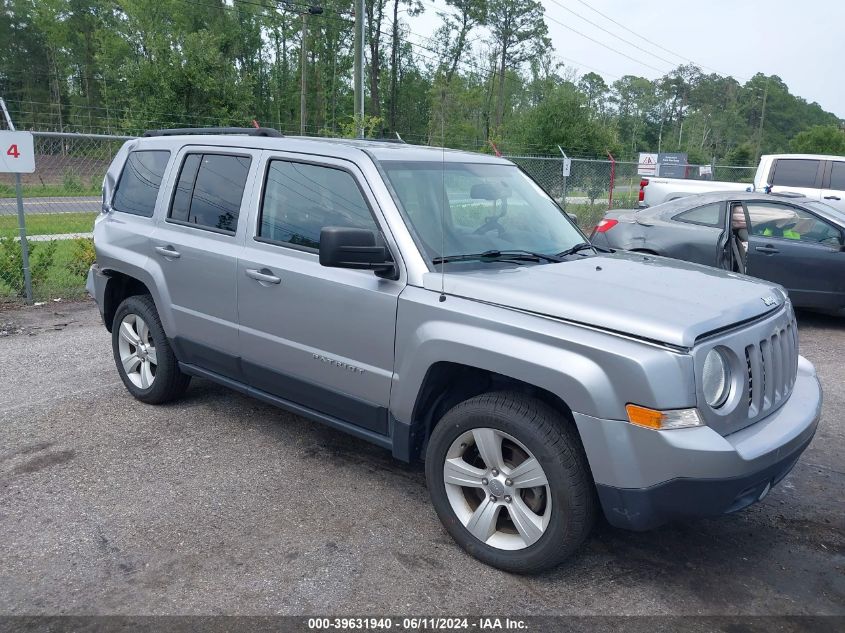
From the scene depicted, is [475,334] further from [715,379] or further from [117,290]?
[117,290]

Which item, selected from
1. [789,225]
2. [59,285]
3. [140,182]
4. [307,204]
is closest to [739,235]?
[789,225]

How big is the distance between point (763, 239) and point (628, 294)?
582 cm

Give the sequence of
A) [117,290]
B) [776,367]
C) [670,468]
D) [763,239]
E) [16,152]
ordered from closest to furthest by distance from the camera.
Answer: [670,468]
[776,367]
[117,290]
[16,152]
[763,239]

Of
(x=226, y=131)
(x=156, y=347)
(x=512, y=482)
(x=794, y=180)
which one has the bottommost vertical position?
(x=512, y=482)

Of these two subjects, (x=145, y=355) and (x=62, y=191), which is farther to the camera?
(x=62, y=191)

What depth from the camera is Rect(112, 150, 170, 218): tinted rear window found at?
518 centimetres

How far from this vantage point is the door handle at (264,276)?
4142mm

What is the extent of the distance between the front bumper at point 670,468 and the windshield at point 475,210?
1.25 meters

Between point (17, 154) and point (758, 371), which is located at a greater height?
point (17, 154)

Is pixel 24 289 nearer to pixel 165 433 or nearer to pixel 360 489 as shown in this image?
pixel 165 433

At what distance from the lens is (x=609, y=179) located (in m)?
19.9

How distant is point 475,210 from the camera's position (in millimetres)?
4129

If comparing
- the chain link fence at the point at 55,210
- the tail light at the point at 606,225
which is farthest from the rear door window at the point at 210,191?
the tail light at the point at 606,225

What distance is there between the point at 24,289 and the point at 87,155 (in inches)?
87.6
